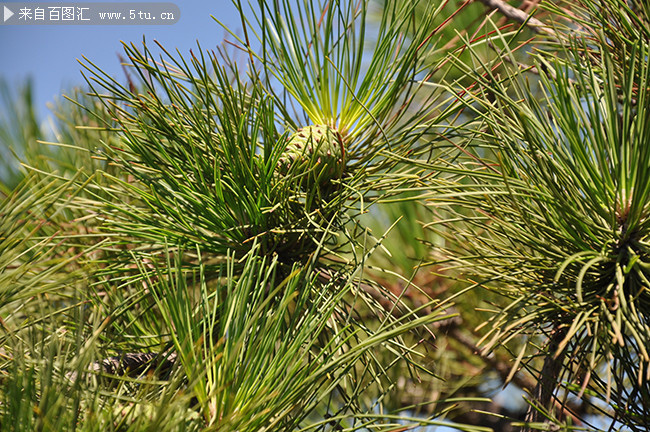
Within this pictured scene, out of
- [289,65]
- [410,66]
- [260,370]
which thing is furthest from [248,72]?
[260,370]

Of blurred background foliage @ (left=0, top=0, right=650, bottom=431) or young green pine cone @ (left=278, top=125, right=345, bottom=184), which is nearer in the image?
blurred background foliage @ (left=0, top=0, right=650, bottom=431)

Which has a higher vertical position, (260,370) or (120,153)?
(120,153)

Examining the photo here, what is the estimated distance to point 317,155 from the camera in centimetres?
43

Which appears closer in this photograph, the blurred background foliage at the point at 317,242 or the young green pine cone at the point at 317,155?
the blurred background foliage at the point at 317,242

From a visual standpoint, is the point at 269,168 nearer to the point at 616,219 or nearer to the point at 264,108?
the point at 264,108

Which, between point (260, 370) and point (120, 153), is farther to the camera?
point (120, 153)

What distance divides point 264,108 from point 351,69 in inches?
5.2

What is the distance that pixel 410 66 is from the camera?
1.51 feet

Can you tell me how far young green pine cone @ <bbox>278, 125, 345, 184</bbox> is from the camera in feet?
1.42

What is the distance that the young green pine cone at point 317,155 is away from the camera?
0.43 meters

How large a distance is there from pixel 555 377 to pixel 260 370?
213 mm

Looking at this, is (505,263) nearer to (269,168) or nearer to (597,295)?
(597,295)

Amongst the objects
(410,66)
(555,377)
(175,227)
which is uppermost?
(410,66)

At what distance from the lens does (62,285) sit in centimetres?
37
